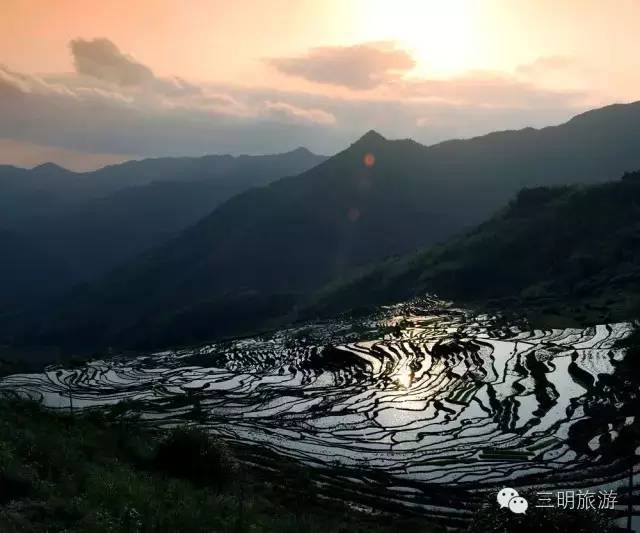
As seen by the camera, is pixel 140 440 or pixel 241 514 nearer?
pixel 241 514

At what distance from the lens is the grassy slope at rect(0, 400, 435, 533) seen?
48.8 ft

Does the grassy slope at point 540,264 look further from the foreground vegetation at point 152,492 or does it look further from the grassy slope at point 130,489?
the grassy slope at point 130,489

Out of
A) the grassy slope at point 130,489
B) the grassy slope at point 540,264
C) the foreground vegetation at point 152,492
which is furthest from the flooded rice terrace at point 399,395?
the grassy slope at point 540,264

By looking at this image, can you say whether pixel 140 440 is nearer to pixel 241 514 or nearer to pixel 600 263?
pixel 241 514

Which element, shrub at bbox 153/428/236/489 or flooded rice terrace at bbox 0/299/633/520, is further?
flooded rice terrace at bbox 0/299/633/520

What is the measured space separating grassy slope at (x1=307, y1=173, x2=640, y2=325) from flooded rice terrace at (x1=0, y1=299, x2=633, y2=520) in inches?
788

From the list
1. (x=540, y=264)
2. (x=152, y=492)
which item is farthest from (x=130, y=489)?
(x=540, y=264)

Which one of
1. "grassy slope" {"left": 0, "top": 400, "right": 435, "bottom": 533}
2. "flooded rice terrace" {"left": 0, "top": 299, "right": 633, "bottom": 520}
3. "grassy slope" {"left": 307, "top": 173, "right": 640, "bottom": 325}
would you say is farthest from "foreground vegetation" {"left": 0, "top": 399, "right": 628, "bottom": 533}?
"grassy slope" {"left": 307, "top": 173, "right": 640, "bottom": 325}

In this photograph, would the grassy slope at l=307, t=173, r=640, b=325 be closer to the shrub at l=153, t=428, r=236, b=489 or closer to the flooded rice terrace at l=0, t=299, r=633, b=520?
the flooded rice terrace at l=0, t=299, r=633, b=520

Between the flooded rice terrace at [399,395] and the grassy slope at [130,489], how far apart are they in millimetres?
6945

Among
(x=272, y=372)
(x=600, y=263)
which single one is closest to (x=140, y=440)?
(x=272, y=372)

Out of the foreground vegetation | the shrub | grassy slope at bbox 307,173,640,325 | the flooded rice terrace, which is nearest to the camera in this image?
the foreground vegetation

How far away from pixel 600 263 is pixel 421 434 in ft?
306

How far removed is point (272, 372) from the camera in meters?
69.8
